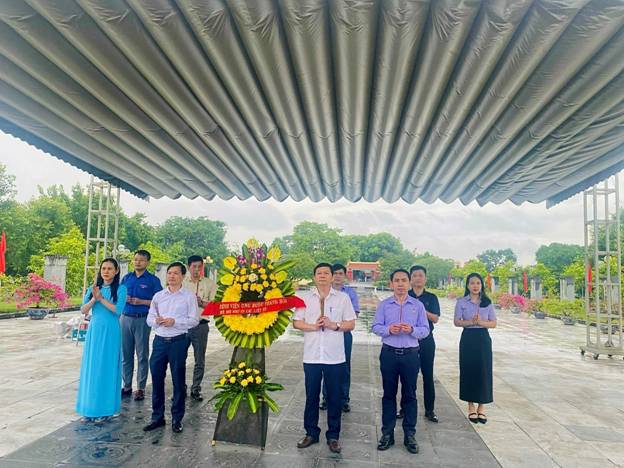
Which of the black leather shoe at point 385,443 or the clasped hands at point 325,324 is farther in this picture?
the black leather shoe at point 385,443

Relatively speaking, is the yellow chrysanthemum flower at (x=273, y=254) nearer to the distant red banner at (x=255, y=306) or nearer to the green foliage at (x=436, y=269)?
the distant red banner at (x=255, y=306)

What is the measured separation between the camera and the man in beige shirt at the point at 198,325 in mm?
4953

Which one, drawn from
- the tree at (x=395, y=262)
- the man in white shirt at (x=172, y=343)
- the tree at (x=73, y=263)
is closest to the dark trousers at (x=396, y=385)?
the man in white shirt at (x=172, y=343)

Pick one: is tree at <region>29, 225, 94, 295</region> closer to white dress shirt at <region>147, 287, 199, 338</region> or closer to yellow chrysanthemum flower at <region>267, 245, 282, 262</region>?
white dress shirt at <region>147, 287, 199, 338</region>

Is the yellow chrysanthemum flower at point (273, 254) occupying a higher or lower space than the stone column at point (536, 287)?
higher

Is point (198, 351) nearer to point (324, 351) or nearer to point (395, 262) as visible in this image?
point (324, 351)

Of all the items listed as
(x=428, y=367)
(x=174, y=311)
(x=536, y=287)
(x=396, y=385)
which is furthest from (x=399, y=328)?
(x=536, y=287)

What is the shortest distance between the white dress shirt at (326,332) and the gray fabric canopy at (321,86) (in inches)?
84.1

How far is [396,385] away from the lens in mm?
3670

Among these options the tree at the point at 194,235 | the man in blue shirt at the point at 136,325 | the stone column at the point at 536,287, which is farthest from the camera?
the tree at the point at 194,235

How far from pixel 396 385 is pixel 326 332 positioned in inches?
31.6

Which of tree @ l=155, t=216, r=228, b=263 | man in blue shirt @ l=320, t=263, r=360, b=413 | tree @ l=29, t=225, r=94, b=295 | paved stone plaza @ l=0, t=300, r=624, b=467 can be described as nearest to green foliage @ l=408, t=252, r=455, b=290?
tree @ l=155, t=216, r=228, b=263

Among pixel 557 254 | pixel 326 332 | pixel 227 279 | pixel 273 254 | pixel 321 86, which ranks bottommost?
pixel 326 332

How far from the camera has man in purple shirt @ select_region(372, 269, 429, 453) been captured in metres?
3.64
